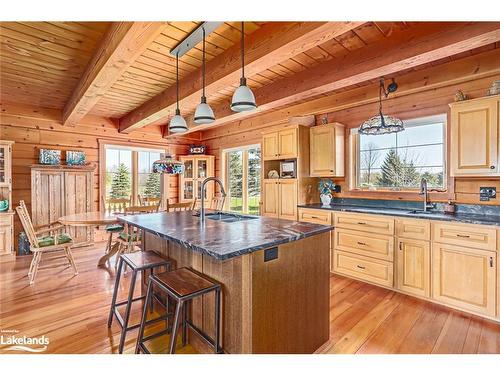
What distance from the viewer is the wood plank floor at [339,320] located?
1925 millimetres

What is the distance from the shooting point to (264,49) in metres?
2.11

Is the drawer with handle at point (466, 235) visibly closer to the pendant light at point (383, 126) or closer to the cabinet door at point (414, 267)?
the cabinet door at point (414, 267)

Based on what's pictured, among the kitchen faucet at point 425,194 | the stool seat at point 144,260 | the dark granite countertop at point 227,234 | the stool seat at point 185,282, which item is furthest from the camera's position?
the kitchen faucet at point 425,194

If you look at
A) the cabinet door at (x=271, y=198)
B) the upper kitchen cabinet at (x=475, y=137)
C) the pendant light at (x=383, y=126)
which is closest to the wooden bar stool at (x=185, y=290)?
the pendant light at (x=383, y=126)

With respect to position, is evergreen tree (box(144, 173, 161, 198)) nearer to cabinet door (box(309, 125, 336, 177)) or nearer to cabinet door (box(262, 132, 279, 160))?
cabinet door (box(262, 132, 279, 160))

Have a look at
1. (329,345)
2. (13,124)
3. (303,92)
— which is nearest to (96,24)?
(303,92)

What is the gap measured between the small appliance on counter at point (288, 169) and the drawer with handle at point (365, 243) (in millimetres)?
1089

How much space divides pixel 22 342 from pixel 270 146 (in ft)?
11.5

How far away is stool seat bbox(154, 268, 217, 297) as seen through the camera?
1.52 m

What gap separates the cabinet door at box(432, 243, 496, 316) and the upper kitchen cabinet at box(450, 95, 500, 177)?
2.63 ft

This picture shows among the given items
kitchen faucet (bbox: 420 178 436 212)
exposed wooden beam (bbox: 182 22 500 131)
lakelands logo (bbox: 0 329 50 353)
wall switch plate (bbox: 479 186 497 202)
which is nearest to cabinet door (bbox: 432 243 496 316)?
kitchen faucet (bbox: 420 178 436 212)

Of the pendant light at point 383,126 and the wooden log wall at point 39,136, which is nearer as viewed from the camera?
the pendant light at point 383,126

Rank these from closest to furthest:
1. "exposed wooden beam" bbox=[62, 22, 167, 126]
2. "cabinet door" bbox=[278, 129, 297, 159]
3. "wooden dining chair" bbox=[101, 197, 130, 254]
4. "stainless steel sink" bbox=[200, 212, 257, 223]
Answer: "exposed wooden beam" bbox=[62, 22, 167, 126], "stainless steel sink" bbox=[200, 212, 257, 223], "cabinet door" bbox=[278, 129, 297, 159], "wooden dining chair" bbox=[101, 197, 130, 254]
